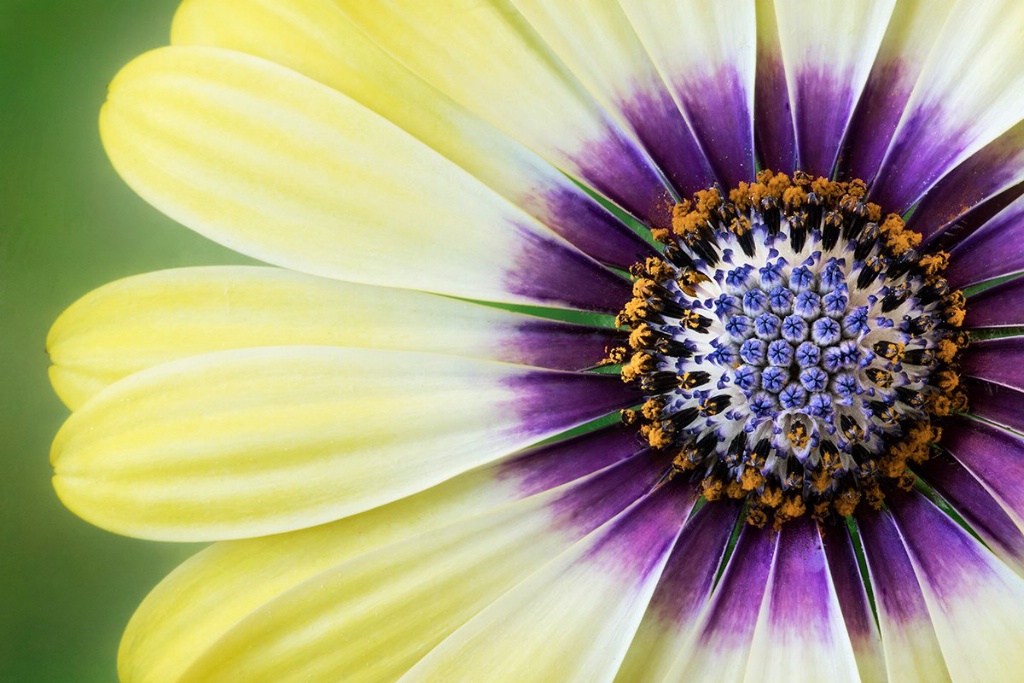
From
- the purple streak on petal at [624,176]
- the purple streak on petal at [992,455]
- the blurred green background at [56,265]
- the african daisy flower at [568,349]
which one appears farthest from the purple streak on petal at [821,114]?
the blurred green background at [56,265]

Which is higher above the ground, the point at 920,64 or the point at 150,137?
the point at 150,137

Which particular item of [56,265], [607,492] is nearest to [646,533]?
[607,492]

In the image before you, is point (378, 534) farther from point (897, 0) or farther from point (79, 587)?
point (897, 0)

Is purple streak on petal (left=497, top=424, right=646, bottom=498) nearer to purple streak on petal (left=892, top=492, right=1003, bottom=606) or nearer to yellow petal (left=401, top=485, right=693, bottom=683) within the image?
yellow petal (left=401, top=485, right=693, bottom=683)

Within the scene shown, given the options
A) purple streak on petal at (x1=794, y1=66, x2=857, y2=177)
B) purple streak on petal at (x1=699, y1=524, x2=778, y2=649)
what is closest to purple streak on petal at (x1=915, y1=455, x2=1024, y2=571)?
purple streak on petal at (x1=699, y1=524, x2=778, y2=649)

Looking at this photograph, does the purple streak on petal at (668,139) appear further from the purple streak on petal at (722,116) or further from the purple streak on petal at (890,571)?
the purple streak on petal at (890,571)

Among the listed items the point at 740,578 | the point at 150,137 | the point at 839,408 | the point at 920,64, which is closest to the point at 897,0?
the point at 920,64

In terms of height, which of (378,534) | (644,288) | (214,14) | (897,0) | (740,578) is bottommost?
(740,578)
